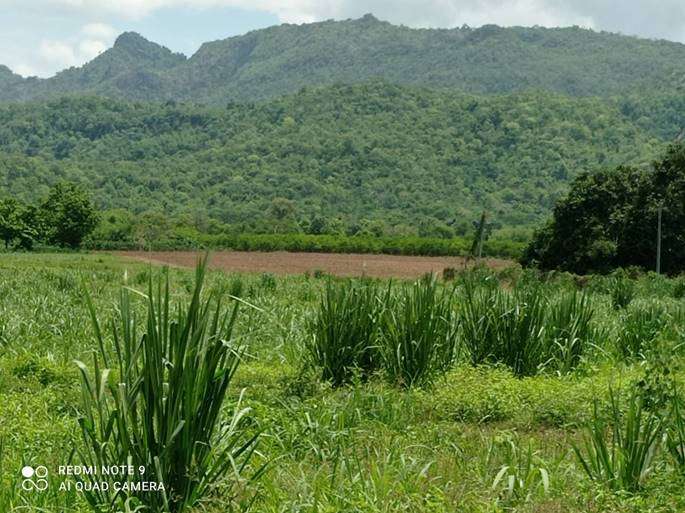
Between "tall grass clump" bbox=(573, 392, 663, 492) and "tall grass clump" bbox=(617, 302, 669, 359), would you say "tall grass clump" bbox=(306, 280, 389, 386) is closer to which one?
"tall grass clump" bbox=(573, 392, 663, 492)

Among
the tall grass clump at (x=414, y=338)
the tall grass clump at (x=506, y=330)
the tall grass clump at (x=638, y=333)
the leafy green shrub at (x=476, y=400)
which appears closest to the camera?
the leafy green shrub at (x=476, y=400)

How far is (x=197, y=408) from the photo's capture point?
15.8 feet

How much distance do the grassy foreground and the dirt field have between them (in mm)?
31748

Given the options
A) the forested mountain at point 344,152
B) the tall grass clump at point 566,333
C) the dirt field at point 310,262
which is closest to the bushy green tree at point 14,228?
the dirt field at point 310,262

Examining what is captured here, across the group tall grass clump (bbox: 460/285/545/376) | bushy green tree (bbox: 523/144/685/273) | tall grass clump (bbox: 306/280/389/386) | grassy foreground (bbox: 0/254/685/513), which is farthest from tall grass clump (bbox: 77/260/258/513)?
bushy green tree (bbox: 523/144/685/273)

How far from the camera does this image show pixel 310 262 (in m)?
52.9

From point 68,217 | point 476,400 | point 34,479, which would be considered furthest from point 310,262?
point 34,479

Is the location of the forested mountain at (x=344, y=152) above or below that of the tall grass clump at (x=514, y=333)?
above

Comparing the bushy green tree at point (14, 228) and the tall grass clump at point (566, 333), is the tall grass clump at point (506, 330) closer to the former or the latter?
the tall grass clump at point (566, 333)

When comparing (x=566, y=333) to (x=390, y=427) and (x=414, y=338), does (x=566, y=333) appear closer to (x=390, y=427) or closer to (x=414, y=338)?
(x=414, y=338)

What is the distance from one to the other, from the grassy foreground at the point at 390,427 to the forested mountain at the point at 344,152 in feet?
234

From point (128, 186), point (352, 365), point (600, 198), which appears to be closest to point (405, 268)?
point (600, 198)

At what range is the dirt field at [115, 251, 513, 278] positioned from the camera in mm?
45656

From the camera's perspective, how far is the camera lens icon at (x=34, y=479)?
516 cm
